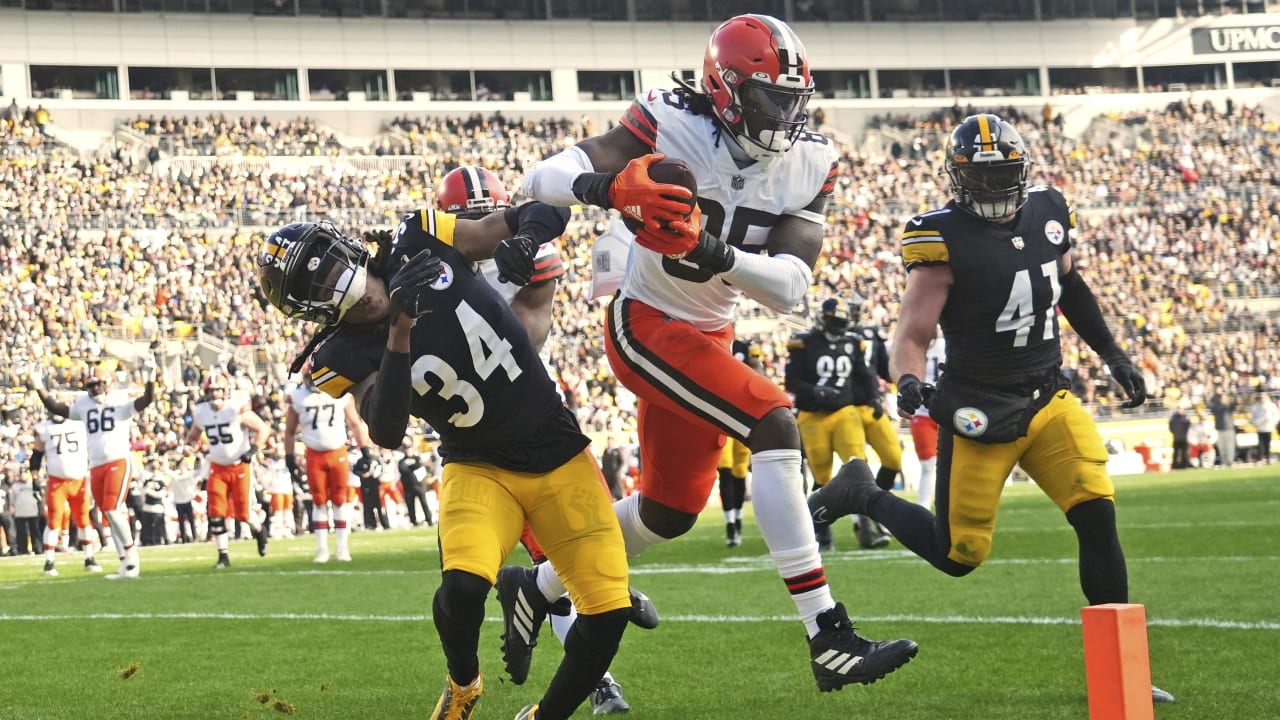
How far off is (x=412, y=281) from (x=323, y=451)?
1028 cm

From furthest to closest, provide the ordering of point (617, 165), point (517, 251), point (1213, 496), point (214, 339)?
point (214, 339), point (1213, 496), point (617, 165), point (517, 251)

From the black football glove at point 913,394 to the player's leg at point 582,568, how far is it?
52.9 inches

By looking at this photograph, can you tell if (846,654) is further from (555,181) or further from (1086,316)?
(1086,316)

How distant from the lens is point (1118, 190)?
4047 cm

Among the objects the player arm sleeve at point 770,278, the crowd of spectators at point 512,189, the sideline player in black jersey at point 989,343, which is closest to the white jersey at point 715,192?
the player arm sleeve at point 770,278

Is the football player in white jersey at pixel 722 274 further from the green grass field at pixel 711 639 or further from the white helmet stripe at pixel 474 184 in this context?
the white helmet stripe at pixel 474 184

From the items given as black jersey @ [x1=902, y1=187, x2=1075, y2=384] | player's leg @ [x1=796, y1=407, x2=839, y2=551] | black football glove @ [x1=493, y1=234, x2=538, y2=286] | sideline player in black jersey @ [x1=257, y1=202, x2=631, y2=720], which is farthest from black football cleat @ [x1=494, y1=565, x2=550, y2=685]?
player's leg @ [x1=796, y1=407, x2=839, y2=551]

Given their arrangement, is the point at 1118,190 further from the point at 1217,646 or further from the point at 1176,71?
the point at 1217,646

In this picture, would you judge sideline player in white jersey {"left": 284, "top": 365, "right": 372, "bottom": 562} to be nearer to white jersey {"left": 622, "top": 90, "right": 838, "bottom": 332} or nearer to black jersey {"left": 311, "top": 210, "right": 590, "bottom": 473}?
white jersey {"left": 622, "top": 90, "right": 838, "bottom": 332}

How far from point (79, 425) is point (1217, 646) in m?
12.1

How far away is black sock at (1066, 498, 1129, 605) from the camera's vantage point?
5043 millimetres

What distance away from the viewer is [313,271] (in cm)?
422

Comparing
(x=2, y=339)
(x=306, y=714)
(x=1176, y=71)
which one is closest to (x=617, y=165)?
(x=306, y=714)

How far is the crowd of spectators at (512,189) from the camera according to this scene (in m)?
27.3
